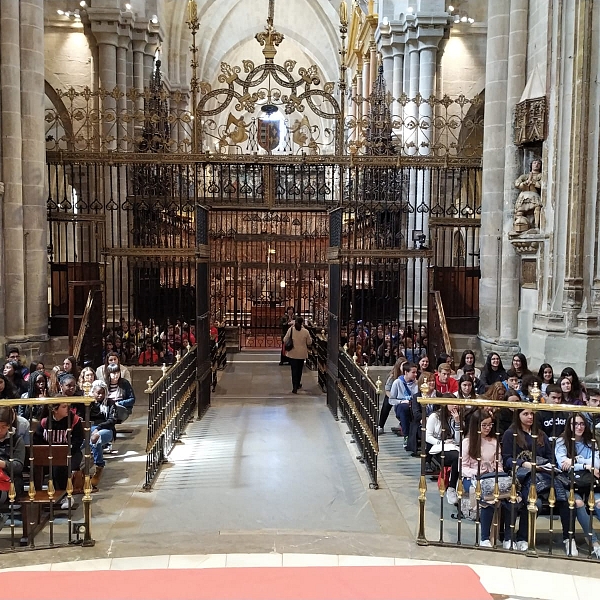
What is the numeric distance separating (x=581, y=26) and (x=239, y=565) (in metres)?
8.55

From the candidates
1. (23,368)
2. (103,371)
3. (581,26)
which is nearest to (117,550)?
(103,371)

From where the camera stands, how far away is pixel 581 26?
9219 mm

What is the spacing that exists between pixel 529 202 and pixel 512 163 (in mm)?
933

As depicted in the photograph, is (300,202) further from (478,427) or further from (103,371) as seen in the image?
(478,427)

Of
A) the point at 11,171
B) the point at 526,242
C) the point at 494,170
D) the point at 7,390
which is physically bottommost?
the point at 7,390

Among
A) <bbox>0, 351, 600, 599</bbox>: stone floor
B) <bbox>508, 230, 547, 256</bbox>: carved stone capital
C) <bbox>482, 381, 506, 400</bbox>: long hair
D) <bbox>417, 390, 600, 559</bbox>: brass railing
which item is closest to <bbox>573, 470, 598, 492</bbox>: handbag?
<bbox>417, 390, 600, 559</bbox>: brass railing

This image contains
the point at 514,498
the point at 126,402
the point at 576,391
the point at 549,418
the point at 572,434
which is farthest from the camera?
the point at 126,402

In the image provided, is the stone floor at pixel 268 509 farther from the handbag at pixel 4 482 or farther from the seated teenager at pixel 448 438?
the handbag at pixel 4 482

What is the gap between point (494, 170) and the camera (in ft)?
37.2

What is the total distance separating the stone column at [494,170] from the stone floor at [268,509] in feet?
9.90

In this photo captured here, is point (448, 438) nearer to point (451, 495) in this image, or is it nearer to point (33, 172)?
point (451, 495)

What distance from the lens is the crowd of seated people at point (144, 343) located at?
11500 millimetres

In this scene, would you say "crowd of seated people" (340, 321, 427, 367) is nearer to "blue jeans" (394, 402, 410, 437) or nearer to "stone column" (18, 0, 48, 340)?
"blue jeans" (394, 402, 410, 437)

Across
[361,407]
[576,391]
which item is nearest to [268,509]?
[361,407]
